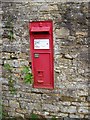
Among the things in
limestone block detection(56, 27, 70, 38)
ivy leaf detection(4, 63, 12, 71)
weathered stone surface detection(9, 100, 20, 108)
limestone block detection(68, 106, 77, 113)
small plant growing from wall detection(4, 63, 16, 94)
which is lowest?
limestone block detection(68, 106, 77, 113)

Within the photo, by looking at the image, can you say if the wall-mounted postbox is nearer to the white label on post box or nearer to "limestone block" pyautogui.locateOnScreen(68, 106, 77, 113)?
the white label on post box

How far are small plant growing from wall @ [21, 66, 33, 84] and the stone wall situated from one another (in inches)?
2.1

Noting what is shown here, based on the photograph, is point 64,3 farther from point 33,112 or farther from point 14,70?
point 33,112

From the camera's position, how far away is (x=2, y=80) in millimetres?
5695

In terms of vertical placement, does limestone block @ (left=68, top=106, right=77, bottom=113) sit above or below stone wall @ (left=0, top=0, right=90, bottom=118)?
below

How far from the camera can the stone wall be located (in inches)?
207

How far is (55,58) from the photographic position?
541cm

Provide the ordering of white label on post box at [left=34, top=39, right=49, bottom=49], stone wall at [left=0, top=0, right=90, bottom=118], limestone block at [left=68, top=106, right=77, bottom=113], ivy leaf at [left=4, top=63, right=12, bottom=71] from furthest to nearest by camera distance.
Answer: ivy leaf at [left=4, top=63, right=12, bottom=71] < limestone block at [left=68, top=106, right=77, bottom=113] < white label on post box at [left=34, top=39, right=49, bottom=49] < stone wall at [left=0, top=0, right=90, bottom=118]

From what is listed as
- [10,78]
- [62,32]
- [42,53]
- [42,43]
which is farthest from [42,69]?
[62,32]

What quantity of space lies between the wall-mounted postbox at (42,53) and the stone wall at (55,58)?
0.07m

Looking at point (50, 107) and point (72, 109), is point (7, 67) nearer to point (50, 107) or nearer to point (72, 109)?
point (50, 107)

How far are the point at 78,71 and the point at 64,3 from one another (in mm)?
1058

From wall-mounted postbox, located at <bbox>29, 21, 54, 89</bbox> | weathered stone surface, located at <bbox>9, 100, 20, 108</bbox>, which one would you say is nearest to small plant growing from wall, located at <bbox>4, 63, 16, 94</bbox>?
weathered stone surface, located at <bbox>9, 100, 20, 108</bbox>

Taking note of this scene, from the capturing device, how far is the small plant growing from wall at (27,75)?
555 cm
